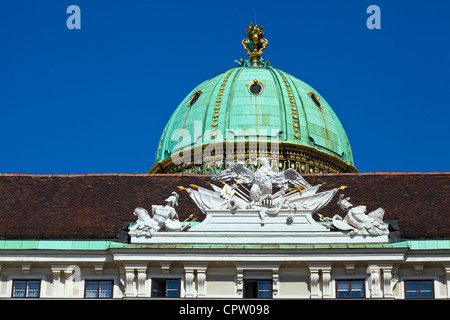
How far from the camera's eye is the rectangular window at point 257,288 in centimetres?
5072

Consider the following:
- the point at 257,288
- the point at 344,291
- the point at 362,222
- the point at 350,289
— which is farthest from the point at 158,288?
the point at 362,222

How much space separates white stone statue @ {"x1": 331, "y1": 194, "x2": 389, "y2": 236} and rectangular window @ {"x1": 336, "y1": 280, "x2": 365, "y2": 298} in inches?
67.7

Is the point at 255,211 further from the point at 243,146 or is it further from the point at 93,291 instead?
the point at 243,146

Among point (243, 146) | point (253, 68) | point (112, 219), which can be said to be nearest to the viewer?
point (112, 219)

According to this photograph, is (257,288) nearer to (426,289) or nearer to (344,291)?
(344,291)

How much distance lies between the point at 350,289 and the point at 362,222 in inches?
93.7

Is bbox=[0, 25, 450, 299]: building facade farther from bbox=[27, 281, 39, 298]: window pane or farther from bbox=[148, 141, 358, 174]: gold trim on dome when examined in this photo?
bbox=[148, 141, 358, 174]: gold trim on dome

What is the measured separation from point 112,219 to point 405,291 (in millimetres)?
10903

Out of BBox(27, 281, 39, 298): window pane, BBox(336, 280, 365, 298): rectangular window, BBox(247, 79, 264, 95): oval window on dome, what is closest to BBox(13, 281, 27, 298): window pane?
BBox(27, 281, 39, 298): window pane

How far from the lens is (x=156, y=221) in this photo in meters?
51.8

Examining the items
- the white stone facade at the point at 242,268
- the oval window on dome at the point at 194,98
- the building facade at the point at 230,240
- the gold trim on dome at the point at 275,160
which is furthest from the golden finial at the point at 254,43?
the white stone facade at the point at 242,268

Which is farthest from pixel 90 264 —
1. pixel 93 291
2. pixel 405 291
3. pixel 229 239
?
pixel 405 291

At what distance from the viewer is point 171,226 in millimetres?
51562

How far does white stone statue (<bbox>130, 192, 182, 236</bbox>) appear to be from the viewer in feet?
169
